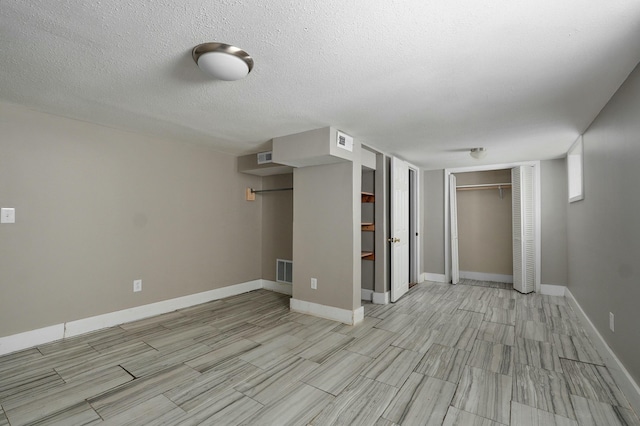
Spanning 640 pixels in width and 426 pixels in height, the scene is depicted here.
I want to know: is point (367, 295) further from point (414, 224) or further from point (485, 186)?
point (485, 186)

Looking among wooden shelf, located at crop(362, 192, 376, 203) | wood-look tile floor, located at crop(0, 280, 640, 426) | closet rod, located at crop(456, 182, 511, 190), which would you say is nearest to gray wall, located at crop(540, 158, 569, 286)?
closet rod, located at crop(456, 182, 511, 190)

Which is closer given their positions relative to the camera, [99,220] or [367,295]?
[99,220]

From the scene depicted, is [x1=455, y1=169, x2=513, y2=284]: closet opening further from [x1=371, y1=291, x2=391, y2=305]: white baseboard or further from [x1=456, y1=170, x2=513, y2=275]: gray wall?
[x1=371, y1=291, x2=391, y2=305]: white baseboard

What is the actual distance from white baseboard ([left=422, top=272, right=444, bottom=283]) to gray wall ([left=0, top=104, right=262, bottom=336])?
3635 mm

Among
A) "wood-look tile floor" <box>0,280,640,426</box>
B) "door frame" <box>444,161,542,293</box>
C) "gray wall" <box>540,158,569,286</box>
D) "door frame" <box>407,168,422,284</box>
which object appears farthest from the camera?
"door frame" <box>407,168,422,284</box>

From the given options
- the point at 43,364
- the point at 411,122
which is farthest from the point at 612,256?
the point at 43,364

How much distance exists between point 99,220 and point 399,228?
3.80m

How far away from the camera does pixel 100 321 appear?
10.2 feet

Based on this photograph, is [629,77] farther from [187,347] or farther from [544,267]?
[187,347]

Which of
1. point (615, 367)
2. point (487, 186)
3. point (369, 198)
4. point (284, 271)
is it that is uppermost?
point (487, 186)

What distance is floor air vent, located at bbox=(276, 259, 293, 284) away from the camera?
4699 millimetres

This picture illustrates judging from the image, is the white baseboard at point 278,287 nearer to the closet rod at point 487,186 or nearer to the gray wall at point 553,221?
the closet rod at point 487,186

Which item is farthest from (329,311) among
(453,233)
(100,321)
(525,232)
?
(525,232)

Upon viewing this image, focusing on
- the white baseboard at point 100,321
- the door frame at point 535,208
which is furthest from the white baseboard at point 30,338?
the door frame at point 535,208
